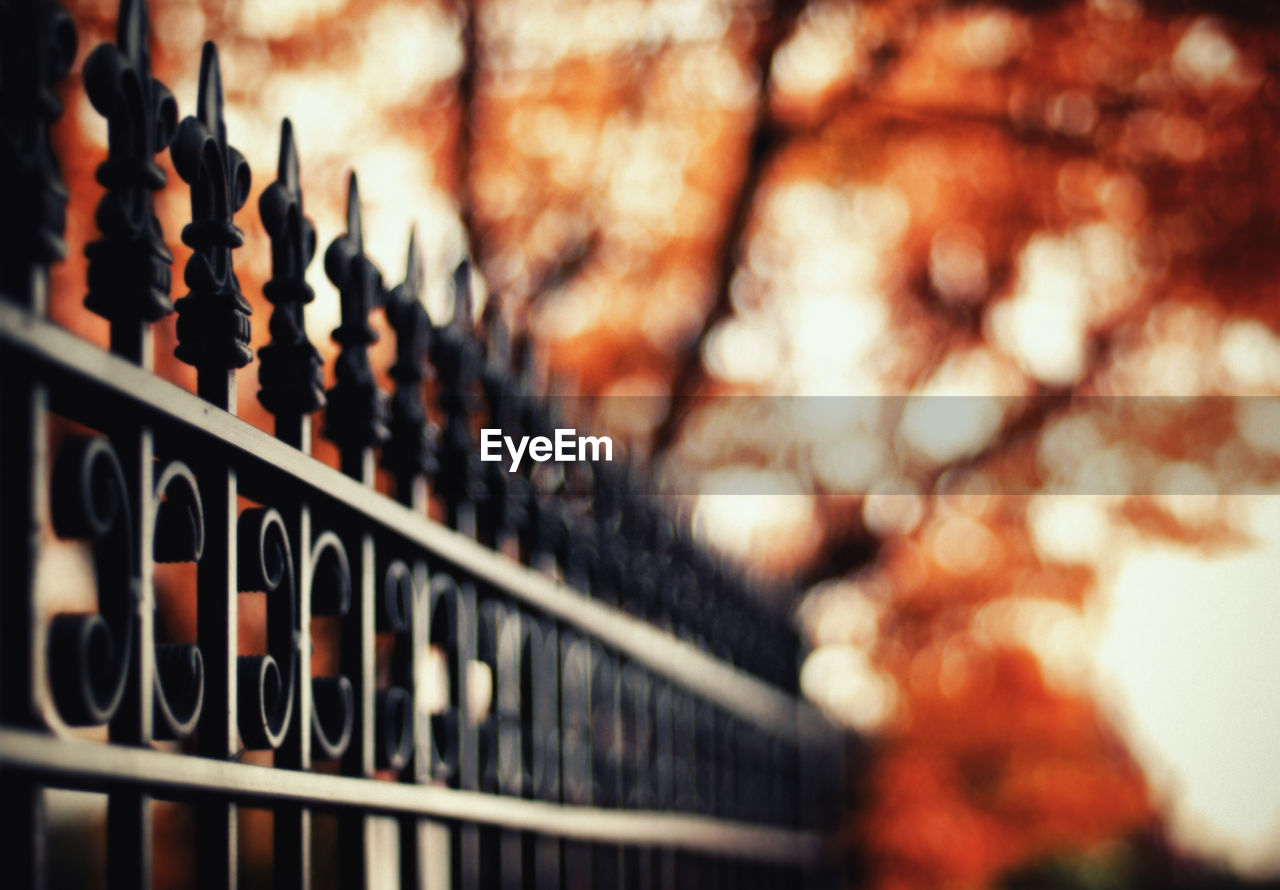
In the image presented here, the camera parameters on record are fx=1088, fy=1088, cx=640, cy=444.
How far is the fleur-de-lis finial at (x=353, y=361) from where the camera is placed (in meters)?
1.48

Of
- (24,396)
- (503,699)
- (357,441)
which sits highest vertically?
(357,441)

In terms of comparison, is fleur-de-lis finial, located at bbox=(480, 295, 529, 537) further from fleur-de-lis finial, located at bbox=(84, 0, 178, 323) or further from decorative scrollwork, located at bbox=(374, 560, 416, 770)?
fleur-de-lis finial, located at bbox=(84, 0, 178, 323)

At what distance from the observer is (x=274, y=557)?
1271 mm

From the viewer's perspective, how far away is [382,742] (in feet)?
4.97

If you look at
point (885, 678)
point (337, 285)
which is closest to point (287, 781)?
point (337, 285)

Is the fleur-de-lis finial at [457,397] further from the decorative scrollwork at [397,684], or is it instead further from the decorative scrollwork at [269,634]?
the decorative scrollwork at [269,634]

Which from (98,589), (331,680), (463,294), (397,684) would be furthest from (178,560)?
(463,294)

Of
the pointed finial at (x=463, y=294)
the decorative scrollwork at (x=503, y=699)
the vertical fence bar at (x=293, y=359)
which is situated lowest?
the decorative scrollwork at (x=503, y=699)

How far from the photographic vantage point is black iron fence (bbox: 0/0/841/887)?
0.90 metres

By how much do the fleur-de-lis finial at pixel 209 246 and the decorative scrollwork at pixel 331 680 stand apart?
12.0 inches

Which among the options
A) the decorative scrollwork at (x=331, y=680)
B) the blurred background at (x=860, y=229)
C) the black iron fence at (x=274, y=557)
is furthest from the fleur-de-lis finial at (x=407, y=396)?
the blurred background at (x=860, y=229)

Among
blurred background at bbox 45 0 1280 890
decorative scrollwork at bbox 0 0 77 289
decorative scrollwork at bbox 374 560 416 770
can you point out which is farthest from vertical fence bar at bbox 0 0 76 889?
blurred background at bbox 45 0 1280 890

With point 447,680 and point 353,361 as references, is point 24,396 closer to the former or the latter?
point 353,361

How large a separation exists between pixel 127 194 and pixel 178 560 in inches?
14.5
